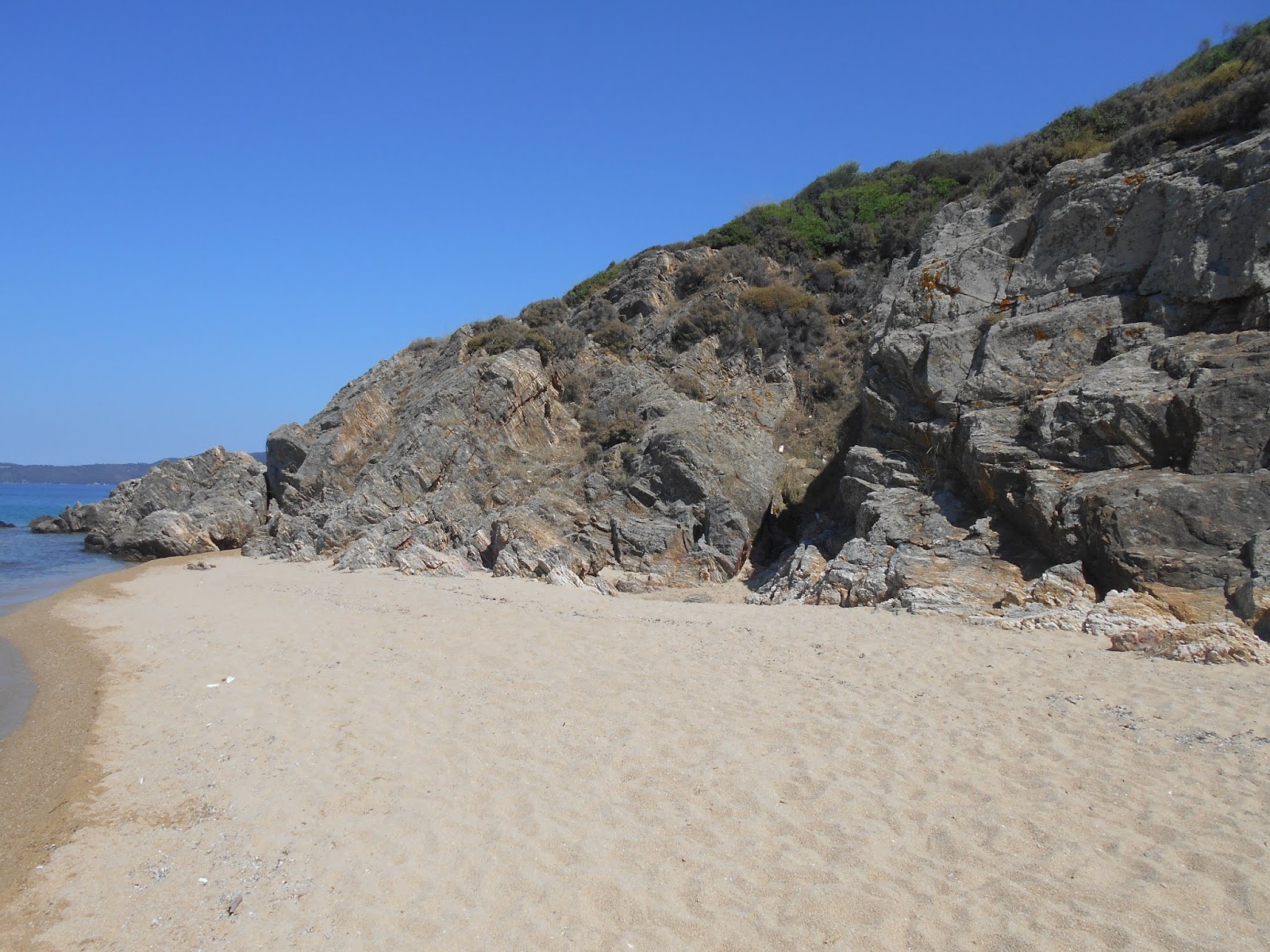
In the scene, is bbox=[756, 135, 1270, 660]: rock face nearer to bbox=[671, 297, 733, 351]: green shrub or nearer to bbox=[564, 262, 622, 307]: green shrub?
bbox=[671, 297, 733, 351]: green shrub

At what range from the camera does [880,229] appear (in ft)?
84.9

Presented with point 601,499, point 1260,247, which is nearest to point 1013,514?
point 1260,247

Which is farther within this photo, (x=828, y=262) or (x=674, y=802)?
(x=828, y=262)

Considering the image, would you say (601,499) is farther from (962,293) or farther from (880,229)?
(880,229)

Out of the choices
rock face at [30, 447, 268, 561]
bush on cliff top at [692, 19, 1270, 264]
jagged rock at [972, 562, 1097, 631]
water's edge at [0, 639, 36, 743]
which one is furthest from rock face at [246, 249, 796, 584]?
jagged rock at [972, 562, 1097, 631]

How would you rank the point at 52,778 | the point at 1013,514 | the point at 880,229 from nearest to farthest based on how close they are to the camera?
the point at 52,778
the point at 1013,514
the point at 880,229

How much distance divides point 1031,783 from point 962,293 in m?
12.4

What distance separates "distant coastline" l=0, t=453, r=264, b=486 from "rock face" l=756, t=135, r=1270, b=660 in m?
180

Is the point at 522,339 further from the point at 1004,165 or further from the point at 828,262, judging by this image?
the point at 1004,165

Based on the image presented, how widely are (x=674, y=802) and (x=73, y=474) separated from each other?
214 metres

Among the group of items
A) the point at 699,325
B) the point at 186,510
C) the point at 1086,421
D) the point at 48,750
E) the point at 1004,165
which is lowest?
the point at 48,750

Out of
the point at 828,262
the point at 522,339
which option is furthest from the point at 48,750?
the point at 828,262

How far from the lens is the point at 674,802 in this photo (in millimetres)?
5055

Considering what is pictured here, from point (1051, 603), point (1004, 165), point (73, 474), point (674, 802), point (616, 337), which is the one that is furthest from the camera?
point (73, 474)
